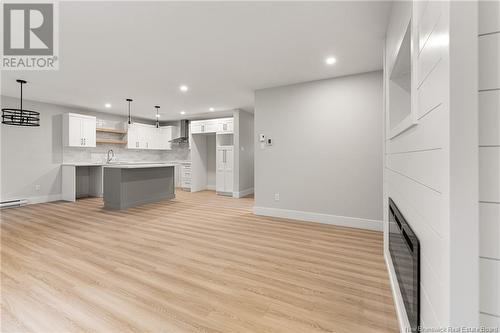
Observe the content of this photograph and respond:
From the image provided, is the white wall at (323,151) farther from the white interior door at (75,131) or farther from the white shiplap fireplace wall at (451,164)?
the white interior door at (75,131)

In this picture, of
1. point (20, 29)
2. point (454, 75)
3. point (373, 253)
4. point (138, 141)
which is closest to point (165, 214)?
point (20, 29)

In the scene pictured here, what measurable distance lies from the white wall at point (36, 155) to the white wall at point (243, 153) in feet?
15.1

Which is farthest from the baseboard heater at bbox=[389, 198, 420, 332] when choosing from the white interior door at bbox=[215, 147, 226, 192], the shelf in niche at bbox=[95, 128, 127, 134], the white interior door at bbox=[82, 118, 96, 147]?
the shelf in niche at bbox=[95, 128, 127, 134]

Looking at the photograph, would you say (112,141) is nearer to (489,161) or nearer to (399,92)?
(399,92)

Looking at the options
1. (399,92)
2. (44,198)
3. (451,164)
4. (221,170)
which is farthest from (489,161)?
(44,198)

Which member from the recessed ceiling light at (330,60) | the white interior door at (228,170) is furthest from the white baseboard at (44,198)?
the recessed ceiling light at (330,60)

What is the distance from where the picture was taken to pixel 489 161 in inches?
27.5

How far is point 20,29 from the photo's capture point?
250 centimetres

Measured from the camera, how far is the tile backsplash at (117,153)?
21.7ft

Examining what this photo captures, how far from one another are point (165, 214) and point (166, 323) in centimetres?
330

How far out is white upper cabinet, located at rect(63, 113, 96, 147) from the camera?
6016mm

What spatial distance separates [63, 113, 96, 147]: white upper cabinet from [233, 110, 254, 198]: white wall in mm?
4185

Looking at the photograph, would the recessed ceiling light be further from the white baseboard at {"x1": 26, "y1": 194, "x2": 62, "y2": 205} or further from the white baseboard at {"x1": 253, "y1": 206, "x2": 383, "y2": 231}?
the white baseboard at {"x1": 26, "y1": 194, "x2": 62, "y2": 205}

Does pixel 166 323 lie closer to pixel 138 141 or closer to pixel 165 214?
pixel 165 214
